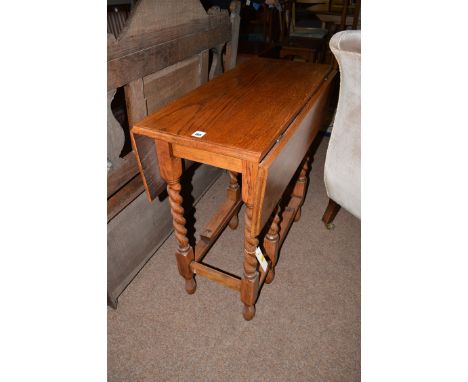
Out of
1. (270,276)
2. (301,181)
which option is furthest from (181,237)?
(301,181)

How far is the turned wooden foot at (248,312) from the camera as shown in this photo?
1511 millimetres

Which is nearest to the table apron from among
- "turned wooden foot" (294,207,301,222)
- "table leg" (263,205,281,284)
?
"table leg" (263,205,281,284)

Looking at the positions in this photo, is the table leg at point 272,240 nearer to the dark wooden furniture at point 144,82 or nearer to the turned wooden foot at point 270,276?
the turned wooden foot at point 270,276

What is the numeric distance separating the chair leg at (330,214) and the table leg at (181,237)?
953 millimetres

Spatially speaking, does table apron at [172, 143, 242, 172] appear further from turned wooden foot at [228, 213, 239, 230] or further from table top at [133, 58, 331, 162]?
turned wooden foot at [228, 213, 239, 230]

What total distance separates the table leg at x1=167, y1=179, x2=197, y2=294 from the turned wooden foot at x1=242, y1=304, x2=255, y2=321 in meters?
0.30

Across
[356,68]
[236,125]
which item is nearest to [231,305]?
[236,125]

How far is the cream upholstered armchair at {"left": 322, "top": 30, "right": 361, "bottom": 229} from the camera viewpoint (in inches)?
48.5

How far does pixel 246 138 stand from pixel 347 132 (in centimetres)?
69

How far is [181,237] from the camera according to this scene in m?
1.45

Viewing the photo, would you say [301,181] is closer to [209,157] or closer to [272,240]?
[272,240]

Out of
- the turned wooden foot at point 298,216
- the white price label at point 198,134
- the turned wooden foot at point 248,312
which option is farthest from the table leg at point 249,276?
the turned wooden foot at point 298,216

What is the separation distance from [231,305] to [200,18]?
58.6 inches
